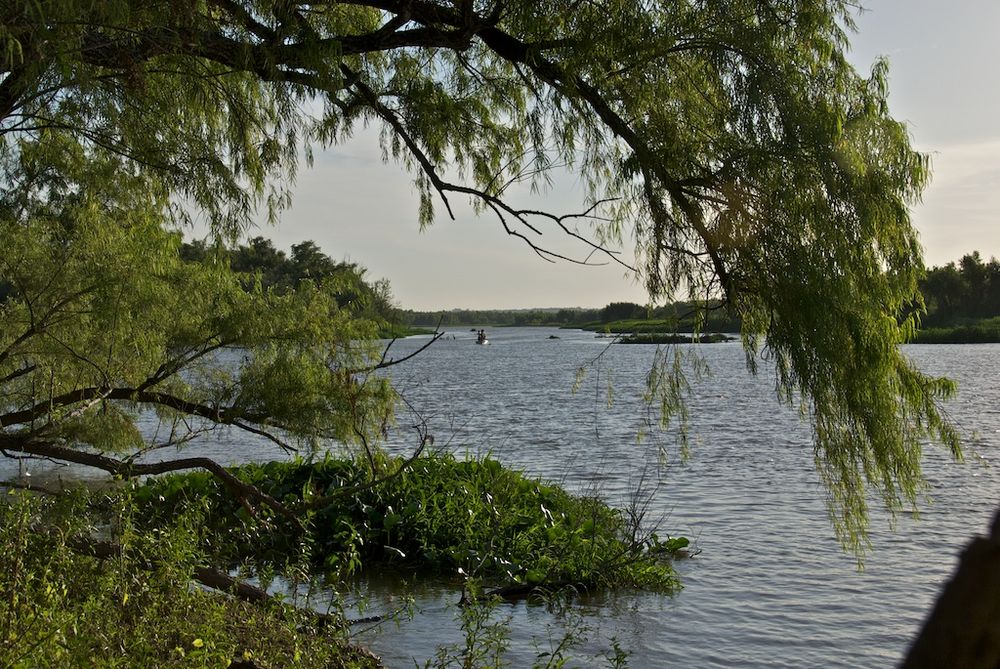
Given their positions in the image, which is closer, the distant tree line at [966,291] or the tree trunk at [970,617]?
the tree trunk at [970,617]

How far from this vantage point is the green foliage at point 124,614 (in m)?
3.49

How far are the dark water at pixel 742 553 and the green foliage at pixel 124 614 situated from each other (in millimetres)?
1891

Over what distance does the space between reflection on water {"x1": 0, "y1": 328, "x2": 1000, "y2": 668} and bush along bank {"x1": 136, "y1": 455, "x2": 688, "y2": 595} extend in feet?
1.14

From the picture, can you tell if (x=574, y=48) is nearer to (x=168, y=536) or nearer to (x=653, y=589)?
(x=168, y=536)

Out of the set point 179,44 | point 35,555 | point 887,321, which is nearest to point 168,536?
point 35,555

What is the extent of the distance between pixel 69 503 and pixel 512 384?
96.6 feet

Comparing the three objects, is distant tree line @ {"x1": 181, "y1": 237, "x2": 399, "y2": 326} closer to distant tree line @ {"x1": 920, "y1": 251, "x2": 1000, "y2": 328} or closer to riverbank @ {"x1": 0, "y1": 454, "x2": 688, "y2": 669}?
riverbank @ {"x1": 0, "y1": 454, "x2": 688, "y2": 669}

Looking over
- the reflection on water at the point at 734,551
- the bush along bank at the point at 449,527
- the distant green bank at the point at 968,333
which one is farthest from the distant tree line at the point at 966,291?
the bush along bank at the point at 449,527

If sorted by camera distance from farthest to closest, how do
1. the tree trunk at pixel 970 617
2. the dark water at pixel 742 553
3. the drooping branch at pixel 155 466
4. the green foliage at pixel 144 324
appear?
the dark water at pixel 742 553 → the green foliage at pixel 144 324 → the drooping branch at pixel 155 466 → the tree trunk at pixel 970 617

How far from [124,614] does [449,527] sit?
484cm

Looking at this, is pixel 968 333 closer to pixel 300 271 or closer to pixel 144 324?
pixel 300 271

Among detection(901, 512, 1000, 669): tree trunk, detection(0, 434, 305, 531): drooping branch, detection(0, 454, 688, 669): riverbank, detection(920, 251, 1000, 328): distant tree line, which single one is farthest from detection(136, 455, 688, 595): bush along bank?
detection(920, 251, 1000, 328): distant tree line

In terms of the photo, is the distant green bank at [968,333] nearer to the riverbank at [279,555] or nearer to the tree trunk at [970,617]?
the riverbank at [279,555]

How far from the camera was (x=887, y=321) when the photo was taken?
4180 millimetres
